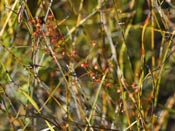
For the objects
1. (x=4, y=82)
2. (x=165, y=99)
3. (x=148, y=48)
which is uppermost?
(x=4, y=82)

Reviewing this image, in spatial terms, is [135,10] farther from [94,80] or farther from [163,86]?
[94,80]

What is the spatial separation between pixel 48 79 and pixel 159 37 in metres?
0.69

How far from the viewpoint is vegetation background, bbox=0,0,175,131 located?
52.2 inches

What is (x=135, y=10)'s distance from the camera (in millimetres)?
2234

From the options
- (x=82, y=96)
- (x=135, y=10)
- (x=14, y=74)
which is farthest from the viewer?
(x=135, y=10)

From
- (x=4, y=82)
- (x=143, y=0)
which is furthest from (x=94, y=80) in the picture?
(x=143, y=0)

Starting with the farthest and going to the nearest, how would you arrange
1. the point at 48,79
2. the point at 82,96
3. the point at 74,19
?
the point at 74,19, the point at 48,79, the point at 82,96

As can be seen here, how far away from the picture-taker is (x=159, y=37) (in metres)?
2.49

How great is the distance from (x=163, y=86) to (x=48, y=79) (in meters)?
0.54

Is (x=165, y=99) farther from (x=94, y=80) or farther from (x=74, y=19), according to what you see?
(x=94, y=80)

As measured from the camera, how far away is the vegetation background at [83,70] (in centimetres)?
133

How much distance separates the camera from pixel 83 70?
2.08 meters

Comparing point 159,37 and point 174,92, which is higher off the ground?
point 159,37

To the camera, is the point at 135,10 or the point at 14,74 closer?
the point at 14,74
